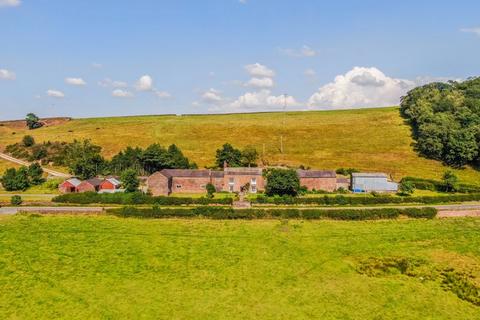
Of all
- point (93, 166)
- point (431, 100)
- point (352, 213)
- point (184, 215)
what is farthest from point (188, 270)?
point (431, 100)

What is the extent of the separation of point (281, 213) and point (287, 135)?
240 ft

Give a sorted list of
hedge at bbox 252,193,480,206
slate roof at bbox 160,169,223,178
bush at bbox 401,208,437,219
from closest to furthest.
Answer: bush at bbox 401,208,437,219
hedge at bbox 252,193,480,206
slate roof at bbox 160,169,223,178

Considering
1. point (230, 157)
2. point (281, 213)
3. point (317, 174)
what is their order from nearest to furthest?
1. point (281, 213)
2. point (317, 174)
3. point (230, 157)

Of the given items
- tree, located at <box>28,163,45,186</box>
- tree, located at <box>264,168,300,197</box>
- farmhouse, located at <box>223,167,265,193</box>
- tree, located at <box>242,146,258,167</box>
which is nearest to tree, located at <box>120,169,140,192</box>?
farmhouse, located at <box>223,167,265,193</box>

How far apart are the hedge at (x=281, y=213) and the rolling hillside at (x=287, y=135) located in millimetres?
33421

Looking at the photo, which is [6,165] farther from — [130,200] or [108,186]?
[130,200]

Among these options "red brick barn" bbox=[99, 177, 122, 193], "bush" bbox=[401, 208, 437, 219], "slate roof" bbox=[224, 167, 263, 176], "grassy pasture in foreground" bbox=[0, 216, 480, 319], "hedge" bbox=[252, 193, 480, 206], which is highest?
"slate roof" bbox=[224, 167, 263, 176]

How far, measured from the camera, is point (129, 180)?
66938 mm

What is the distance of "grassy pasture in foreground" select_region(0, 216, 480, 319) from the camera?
2873cm

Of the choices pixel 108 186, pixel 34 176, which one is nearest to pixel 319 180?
pixel 108 186

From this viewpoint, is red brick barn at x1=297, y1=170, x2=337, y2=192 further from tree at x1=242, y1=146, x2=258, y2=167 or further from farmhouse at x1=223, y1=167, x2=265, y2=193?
tree at x1=242, y1=146, x2=258, y2=167

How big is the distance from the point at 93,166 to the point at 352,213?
54.4m

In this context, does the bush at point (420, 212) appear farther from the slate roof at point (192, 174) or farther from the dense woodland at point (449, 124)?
the dense woodland at point (449, 124)

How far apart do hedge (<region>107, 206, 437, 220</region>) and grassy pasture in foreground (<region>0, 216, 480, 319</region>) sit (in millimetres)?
1655
